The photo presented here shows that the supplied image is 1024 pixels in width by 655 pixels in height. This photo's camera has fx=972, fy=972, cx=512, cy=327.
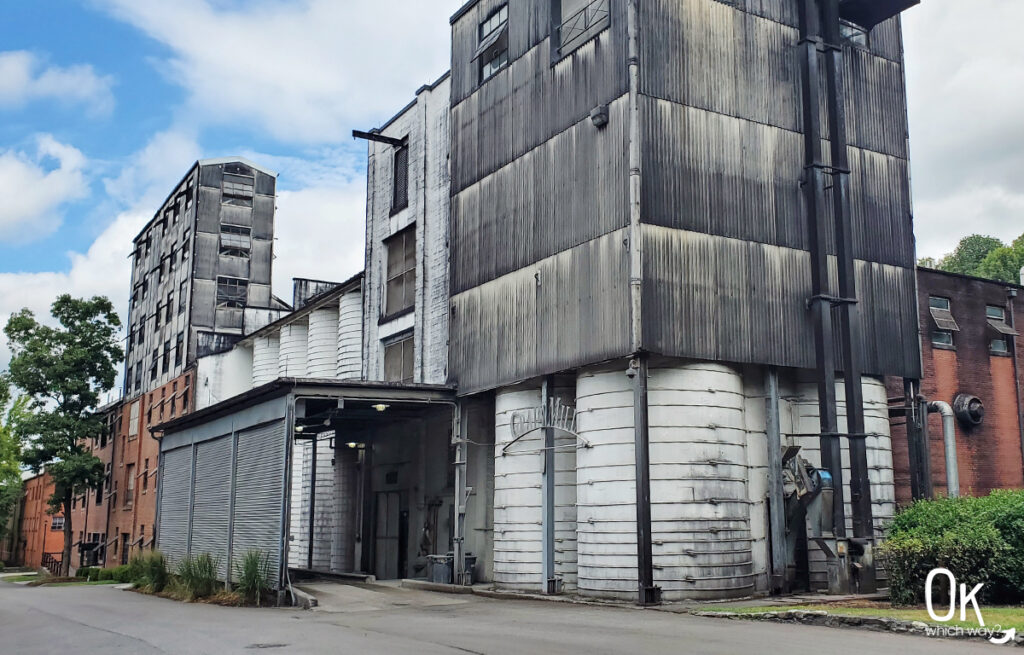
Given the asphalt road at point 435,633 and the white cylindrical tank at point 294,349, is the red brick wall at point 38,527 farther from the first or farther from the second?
the asphalt road at point 435,633

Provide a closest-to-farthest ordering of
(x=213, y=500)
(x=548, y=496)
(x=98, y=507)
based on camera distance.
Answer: (x=548, y=496)
(x=213, y=500)
(x=98, y=507)

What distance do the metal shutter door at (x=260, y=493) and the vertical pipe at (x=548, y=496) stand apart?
6.15m

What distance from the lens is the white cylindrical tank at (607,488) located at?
1998 cm

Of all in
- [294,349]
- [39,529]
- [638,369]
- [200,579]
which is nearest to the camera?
[638,369]

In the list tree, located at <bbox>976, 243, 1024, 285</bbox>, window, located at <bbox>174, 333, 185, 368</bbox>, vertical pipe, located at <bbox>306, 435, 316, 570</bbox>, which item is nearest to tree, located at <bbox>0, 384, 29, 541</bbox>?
window, located at <bbox>174, 333, 185, 368</bbox>

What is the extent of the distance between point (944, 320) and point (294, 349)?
24.5 meters

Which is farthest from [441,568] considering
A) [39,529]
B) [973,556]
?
[39,529]

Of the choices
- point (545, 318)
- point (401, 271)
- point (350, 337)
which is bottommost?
point (545, 318)

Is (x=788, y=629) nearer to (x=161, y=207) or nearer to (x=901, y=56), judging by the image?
(x=901, y=56)

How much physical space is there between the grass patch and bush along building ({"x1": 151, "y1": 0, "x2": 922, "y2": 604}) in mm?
2532

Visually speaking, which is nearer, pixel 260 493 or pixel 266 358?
pixel 260 493

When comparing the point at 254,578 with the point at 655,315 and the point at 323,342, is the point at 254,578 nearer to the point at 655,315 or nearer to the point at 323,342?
the point at 655,315

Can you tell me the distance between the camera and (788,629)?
14.6 m

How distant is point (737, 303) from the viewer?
70.5ft
